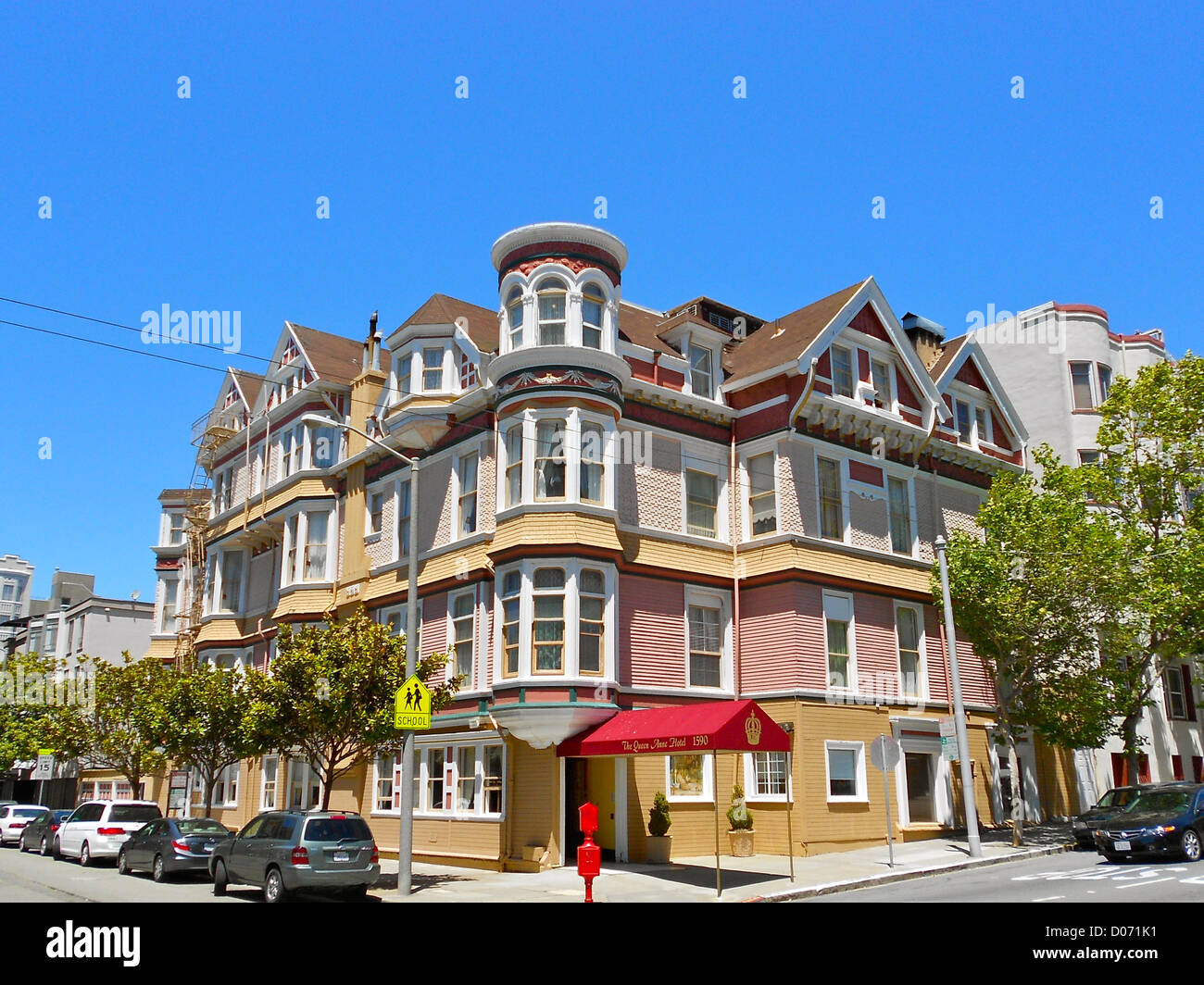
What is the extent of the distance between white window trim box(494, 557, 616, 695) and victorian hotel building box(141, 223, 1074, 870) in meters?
0.06

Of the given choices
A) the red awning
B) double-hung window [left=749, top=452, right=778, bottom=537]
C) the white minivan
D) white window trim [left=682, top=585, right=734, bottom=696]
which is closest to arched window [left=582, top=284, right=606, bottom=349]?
double-hung window [left=749, top=452, right=778, bottom=537]

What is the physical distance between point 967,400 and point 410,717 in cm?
2382

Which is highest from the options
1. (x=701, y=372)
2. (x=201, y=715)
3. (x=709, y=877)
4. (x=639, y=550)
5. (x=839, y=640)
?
(x=701, y=372)

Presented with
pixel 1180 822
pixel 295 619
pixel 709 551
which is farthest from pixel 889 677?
pixel 295 619

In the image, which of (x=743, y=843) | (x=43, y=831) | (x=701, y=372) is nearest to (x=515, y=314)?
(x=701, y=372)

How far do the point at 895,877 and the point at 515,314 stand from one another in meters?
16.4

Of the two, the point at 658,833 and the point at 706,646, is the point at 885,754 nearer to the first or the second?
the point at 658,833

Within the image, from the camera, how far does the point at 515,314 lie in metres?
27.8

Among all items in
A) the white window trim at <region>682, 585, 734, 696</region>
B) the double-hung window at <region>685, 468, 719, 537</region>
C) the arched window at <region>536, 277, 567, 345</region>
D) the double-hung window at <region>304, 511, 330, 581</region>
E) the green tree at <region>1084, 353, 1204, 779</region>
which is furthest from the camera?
the double-hung window at <region>304, 511, 330, 581</region>

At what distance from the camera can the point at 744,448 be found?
30156 mm

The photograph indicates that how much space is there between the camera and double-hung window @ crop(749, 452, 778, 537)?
29.2 meters

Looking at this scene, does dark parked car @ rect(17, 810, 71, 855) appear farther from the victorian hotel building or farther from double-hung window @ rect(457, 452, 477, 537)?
double-hung window @ rect(457, 452, 477, 537)

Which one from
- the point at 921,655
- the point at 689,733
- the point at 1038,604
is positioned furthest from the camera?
the point at 921,655

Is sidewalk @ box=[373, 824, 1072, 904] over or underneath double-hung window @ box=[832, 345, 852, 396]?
underneath
